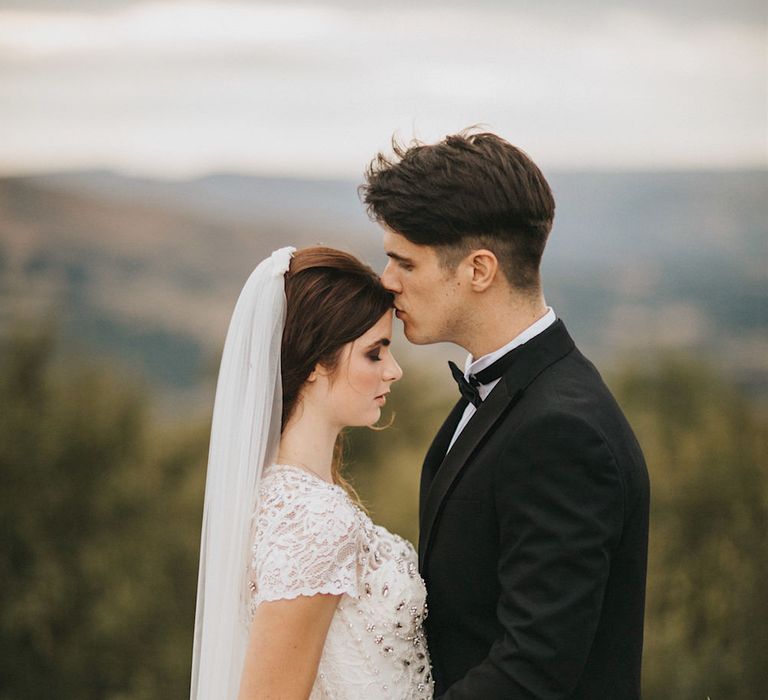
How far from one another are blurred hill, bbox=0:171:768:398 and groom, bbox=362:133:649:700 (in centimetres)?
789

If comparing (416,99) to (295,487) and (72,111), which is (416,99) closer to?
(72,111)

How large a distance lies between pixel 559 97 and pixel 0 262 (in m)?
6.14

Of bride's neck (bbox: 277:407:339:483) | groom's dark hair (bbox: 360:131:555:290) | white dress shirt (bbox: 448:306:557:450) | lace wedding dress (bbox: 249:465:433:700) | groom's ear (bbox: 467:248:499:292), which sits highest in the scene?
groom's dark hair (bbox: 360:131:555:290)

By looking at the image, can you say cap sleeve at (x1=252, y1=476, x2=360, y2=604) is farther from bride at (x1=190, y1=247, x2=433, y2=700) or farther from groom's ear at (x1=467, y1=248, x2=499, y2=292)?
groom's ear at (x1=467, y1=248, x2=499, y2=292)

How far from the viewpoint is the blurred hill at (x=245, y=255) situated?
410 inches

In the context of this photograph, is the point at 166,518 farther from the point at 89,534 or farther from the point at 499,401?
the point at 499,401

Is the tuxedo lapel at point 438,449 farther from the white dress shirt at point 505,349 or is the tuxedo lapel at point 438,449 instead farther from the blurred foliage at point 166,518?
the blurred foliage at point 166,518

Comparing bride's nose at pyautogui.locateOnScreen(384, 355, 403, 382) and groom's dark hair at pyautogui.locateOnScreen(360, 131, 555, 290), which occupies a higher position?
groom's dark hair at pyautogui.locateOnScreen(360, 131, 555, 290)

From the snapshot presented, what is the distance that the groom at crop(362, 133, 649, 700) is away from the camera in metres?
2.04

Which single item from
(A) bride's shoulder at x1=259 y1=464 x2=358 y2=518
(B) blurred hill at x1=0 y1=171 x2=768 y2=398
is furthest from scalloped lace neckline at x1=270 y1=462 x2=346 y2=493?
(B) blurred hill at x1=0 y1=171 x2=768 y2=398

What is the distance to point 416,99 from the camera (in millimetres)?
9805

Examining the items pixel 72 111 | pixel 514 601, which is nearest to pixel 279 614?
pixel 514 601

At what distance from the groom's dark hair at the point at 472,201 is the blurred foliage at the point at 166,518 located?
283 inches

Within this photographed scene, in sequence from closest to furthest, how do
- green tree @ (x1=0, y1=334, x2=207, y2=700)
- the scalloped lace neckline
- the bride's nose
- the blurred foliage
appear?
the scalloped lace neckline, the bride's nose, the blurred foliage, green tree @ (x1=0, y1=334, x2=207, y2=700)
